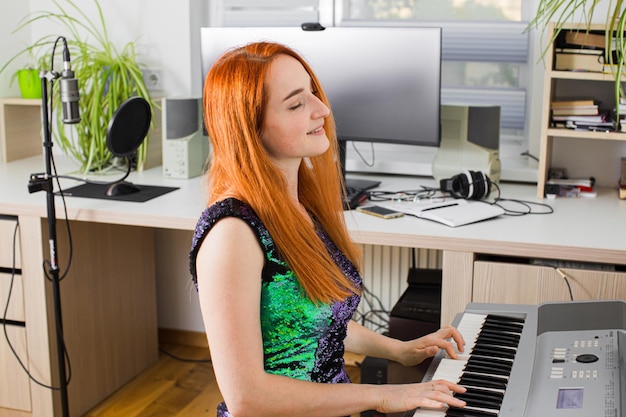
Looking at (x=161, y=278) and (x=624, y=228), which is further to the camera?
(x=161, y=278)

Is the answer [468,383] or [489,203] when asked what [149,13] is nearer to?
[489,203]

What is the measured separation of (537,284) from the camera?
2127mm

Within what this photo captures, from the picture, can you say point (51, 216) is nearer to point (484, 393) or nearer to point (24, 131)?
point (24, 131)

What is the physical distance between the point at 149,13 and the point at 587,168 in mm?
1740

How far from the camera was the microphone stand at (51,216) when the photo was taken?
7.88 ft

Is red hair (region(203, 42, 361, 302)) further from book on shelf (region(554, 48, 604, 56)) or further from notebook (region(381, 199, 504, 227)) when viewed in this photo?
book on shelf (region(554, 48, 604, 56))

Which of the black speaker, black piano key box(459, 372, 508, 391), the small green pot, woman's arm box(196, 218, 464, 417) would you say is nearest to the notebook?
the black speaker

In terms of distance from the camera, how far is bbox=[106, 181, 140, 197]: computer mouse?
8.59 ft

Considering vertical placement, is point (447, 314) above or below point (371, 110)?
below

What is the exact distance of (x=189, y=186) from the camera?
2.80 metres

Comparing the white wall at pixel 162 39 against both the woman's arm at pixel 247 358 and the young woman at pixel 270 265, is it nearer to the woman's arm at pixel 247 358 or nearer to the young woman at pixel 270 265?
the young woman at pixel 270 265

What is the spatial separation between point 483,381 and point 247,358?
42 centimetres

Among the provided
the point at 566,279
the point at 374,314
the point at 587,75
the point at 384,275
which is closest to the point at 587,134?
the point at 587,75

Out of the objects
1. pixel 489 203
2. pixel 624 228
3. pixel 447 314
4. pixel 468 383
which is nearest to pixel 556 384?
pixel 468 383
